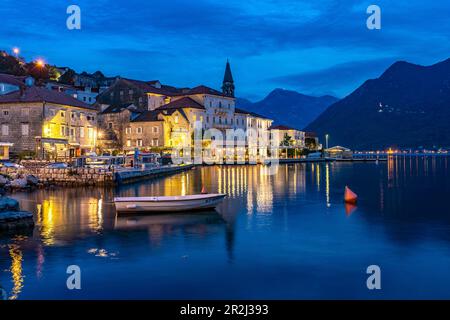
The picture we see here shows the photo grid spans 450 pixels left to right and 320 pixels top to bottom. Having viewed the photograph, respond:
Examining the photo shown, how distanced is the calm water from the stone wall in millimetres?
15131

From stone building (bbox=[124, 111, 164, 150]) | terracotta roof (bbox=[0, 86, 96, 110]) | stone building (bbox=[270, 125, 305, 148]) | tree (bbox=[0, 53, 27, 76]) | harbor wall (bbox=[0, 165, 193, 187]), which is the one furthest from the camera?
stone building (bbox=[270, 125, 305, 148])

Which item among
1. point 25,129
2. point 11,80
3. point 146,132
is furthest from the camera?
point 146,132

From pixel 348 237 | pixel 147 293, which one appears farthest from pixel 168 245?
pixel 348 237

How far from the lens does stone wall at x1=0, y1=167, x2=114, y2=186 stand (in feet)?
159

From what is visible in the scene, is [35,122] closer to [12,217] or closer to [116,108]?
[116,108]

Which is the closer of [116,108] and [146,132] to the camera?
[146,132]

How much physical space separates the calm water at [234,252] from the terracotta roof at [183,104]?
65.5 metres

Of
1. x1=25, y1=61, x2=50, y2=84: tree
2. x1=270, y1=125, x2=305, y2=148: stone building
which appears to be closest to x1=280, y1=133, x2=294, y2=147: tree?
x1=270, y1=125, x2=305, y2=148: stone building

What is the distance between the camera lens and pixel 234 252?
1936cm

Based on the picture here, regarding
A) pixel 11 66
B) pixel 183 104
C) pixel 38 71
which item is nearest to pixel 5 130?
pixel 11 66

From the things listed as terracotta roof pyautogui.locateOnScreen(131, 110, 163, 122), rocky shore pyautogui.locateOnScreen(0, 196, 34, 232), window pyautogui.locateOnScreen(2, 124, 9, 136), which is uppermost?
terracotta roof pyautogui.locateOnScreen(131, 110, 163, 122)

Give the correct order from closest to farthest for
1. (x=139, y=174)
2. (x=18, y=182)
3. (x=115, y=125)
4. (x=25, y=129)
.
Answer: (x=18, y=182)
(x=139, y=174)
(x=25, y=129)
(x=115, y=125)

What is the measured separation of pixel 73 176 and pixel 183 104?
51436 mm

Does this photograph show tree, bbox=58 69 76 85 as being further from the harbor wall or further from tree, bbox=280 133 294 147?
the harbor wall
